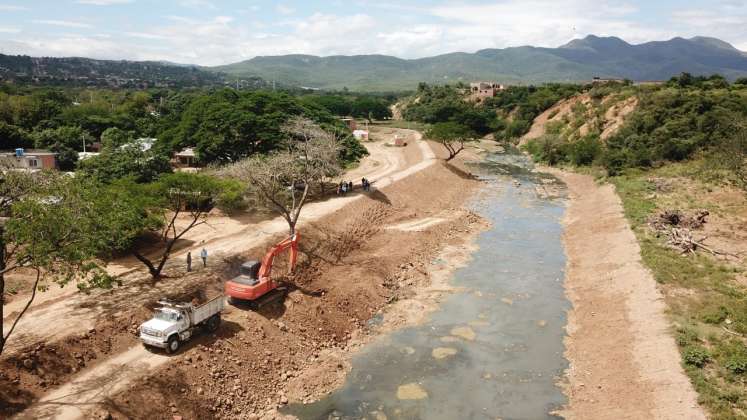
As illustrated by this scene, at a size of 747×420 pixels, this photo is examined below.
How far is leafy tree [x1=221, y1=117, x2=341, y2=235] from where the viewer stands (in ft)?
114

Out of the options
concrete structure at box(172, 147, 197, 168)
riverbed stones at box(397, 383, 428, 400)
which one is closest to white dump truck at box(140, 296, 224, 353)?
riverbed stones at box(397, 383, 428, 400)

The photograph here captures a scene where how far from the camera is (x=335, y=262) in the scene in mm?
35281

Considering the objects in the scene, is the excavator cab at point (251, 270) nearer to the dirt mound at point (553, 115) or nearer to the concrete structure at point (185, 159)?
the concrete structure at point (185, 159)

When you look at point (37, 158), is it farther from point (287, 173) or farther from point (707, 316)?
point (707, 316)

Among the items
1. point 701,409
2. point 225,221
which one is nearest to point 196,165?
point 225,221

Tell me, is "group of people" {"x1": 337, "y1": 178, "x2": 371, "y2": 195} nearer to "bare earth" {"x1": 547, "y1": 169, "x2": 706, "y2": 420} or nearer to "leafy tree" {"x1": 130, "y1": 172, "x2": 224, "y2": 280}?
"leafy tree" {"x1": 130, "y1": 172, "x2": 224, "y2": 280}

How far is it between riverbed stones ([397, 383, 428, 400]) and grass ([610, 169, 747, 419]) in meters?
10.9

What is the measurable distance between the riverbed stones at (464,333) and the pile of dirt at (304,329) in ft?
15.8

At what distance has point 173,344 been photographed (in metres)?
20.7

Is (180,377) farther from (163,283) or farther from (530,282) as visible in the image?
(530,282)

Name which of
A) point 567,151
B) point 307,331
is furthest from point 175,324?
point 567,151

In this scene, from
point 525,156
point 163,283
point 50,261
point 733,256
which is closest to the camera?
point 50,261

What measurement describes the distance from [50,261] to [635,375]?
2385 centimetres

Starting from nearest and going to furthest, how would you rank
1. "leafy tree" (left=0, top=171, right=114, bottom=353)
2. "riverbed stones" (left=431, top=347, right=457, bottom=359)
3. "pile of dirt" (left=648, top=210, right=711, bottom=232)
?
1. "leafy tree" (left=0, top=171, right=114, bottom=353)
2. "riverbed stones" (left=431, top=347, right=457, bottom=359)
3. "pile of dirt" (left=648, top=210, right=711, bottom=232)
